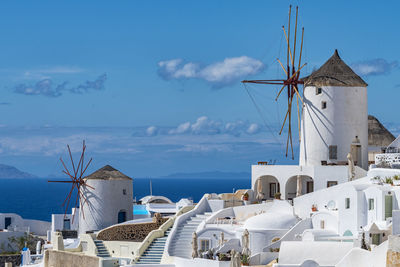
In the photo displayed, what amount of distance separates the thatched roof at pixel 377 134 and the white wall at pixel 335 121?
9.43 ft

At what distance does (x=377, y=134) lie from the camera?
161ft

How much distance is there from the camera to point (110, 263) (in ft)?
132

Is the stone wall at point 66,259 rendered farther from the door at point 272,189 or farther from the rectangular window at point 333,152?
the rectangular window at point 333,152

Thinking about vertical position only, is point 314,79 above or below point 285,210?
above

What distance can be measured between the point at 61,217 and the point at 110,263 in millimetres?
14262

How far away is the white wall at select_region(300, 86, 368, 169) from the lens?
148 feet

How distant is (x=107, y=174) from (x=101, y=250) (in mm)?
6533

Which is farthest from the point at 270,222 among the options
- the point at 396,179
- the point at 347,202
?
the point at 396,179

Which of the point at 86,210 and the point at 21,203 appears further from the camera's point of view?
the point at 21,203

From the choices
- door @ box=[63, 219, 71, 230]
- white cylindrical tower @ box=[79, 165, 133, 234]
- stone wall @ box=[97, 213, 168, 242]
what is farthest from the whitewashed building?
door @ box=[63, 219, 71, 230]

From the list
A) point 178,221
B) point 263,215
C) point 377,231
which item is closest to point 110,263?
point 178,221

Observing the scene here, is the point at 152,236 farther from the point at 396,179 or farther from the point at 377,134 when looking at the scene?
the point at 377,134

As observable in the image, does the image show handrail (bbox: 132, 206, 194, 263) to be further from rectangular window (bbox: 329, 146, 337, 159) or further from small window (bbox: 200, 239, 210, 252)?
rectangular window (bbox: 329, 146, 337, 159)

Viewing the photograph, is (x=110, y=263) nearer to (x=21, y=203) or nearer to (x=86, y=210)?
(x=86, y=210)
